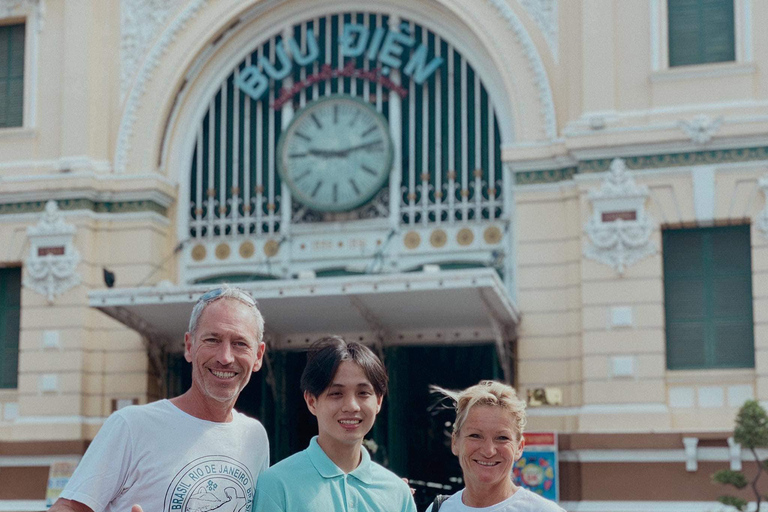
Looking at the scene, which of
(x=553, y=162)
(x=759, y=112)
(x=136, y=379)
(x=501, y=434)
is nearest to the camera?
(x=501, y=434)

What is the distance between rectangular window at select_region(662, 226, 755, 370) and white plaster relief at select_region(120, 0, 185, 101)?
8912 mm

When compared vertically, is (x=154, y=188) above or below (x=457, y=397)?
above

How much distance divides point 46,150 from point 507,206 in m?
7.55

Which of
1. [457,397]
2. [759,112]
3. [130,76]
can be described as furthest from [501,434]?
[130,76]

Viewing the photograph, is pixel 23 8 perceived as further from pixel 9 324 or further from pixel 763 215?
pixel 763 215

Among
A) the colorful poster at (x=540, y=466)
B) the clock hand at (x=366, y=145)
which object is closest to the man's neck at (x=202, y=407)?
the colorful poster at (x=540, y=466)

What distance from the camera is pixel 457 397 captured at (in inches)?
199

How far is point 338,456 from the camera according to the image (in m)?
4.89

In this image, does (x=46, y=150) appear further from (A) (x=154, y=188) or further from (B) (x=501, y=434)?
(B) (x=501, y=434)

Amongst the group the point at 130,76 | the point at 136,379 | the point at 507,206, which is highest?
the point at 130,76

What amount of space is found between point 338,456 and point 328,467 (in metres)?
0.08

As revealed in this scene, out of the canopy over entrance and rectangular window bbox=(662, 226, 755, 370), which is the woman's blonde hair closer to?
the canopy over entrance

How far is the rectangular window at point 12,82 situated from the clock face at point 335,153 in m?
4.60

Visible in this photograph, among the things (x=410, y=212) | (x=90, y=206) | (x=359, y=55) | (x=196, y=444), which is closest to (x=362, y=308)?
(x=410, y=212)
